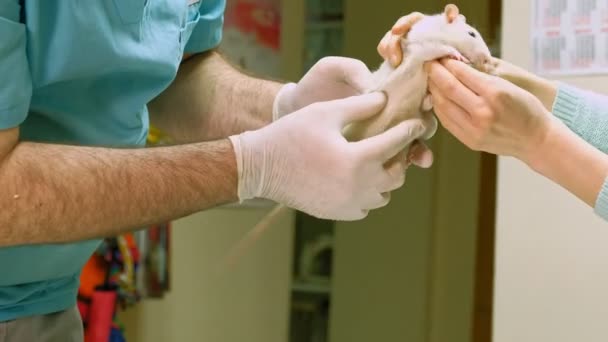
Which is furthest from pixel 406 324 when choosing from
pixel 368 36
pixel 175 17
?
pixel 175 17

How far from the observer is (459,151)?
2.46m

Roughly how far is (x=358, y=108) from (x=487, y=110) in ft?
0.48

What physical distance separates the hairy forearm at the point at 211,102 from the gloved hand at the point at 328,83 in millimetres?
60

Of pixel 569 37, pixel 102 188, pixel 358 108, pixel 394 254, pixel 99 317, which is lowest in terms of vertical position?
pixel 99 317

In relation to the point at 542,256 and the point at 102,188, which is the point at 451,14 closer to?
the point at 102,188

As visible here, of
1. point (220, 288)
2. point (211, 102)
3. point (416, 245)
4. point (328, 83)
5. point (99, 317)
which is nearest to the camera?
point (328, 83)

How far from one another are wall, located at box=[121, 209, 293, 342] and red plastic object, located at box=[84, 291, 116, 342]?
0.82 ft

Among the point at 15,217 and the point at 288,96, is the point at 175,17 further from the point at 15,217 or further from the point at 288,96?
the point at 15,217

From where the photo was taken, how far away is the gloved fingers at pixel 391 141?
0.76 metres

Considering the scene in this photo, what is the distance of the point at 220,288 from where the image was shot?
1982mm

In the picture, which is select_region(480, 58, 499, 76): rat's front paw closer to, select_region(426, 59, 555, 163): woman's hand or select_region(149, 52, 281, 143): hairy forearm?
select_region(426, 59, 555, 163): woman's hand

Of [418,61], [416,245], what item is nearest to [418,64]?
[418,61]

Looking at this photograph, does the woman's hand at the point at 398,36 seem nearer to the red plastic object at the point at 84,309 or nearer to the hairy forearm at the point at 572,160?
the hairy forearm at the point at 572,160

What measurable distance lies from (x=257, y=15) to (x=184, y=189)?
4.44 feet
